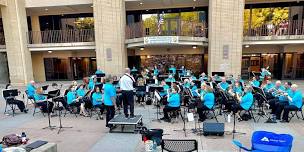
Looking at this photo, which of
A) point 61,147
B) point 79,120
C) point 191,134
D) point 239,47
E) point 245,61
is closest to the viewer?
point 61,147

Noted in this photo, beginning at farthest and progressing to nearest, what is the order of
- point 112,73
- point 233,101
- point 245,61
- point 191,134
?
1. point 245,61
2. point 112,73
3. point 233,101
4. point 191,134

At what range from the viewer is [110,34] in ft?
58.6

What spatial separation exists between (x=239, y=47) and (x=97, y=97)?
40.3 ft

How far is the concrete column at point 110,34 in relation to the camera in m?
17.5

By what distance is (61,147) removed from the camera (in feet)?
21.8

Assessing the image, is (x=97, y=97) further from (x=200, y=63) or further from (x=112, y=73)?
(x=200, y=63)

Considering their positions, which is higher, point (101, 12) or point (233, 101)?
point (101, 12)

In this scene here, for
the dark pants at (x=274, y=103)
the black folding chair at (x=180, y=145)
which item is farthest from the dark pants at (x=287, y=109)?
the black folding chair at (x=180, y=145)

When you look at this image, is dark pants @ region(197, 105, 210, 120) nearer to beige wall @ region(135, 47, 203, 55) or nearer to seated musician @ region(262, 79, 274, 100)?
seated musician @ region(262, 79, 274, 100)

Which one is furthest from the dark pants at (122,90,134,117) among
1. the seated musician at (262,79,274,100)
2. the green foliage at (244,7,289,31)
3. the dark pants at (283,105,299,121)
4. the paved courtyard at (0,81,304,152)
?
the green foliage at (244,7,289,31)

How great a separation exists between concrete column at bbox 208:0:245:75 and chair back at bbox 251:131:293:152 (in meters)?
12.6

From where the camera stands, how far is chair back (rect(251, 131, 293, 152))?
4.66 m

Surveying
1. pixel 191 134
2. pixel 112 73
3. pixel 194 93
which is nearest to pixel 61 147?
pixel 191 134

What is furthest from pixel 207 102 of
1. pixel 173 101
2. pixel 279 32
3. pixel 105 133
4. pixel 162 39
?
pixel 279 32
